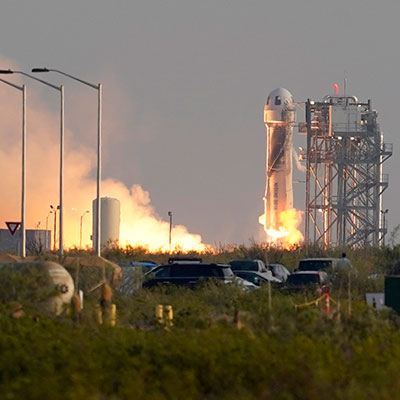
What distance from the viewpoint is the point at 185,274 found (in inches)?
1869

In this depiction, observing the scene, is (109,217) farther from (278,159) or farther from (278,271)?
(278,271)

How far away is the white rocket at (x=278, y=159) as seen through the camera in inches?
4218

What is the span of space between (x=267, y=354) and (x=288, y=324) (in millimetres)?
3711

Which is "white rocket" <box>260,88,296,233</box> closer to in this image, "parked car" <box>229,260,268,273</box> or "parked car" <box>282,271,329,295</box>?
"parked car" <box>229,260,268,273</box>

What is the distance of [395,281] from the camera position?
37.2 metres

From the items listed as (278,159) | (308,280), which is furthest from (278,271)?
(278,159)

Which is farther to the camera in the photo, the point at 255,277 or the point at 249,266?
the point at 249,266

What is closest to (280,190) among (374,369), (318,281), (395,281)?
(318,281)

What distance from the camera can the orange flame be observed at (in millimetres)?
105625

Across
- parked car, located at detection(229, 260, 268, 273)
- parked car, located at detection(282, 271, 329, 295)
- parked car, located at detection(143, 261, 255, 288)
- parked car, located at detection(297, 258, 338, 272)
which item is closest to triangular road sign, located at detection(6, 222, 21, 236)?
parked car, located at detection(229, 260, 268, 273)

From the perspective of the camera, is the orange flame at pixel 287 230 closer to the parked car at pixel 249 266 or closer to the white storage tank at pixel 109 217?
the white storage tank at pixel 109 217

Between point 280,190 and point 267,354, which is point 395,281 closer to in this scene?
point 267,354

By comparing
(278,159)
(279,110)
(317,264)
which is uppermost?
(279,110)

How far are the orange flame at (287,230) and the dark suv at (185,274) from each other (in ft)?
189
